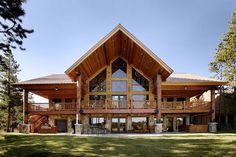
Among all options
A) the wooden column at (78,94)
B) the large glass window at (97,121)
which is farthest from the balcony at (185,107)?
the wooden column at (78,94)

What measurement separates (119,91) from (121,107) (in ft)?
8.29

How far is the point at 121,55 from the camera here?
26141mm

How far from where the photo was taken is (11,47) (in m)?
14.4

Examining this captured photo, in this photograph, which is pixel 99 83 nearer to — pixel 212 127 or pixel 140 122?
pixel 140 122

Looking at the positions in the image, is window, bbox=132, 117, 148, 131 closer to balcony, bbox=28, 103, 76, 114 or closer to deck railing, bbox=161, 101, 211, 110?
deck railing, bbox=161, 101, 211, 110

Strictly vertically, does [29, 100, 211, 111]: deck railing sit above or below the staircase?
above

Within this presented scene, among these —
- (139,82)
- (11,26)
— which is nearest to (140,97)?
(139,82)

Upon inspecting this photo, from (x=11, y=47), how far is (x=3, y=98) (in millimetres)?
18503

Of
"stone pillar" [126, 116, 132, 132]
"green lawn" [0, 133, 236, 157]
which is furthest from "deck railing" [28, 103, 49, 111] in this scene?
"green lawn" [0, 133, 236, 157]

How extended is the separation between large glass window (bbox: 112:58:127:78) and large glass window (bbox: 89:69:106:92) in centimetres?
105

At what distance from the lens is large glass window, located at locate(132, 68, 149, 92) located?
85.3 feet

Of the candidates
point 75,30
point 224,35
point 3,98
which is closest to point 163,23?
point 75,30

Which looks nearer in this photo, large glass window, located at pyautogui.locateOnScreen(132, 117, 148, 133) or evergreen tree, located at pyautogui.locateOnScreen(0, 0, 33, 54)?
evergreen tree, located at pyautogui.locateOnScreen(0, 0, 33, 54)

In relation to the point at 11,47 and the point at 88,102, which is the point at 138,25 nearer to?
the point at 88,102
